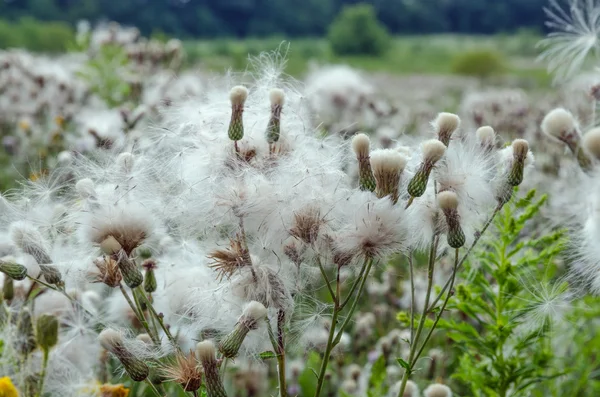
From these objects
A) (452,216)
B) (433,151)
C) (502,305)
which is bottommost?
(502,305)

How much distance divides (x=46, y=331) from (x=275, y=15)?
53.6 meters

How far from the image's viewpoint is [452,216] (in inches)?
52.2

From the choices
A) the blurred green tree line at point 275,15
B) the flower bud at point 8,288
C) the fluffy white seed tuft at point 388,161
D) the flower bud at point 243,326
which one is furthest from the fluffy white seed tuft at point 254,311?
the blurred green tree line at point 275,15

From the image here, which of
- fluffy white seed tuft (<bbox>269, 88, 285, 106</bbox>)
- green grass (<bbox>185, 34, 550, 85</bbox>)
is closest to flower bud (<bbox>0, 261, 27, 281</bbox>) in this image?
fluffy white seed tuft (<bbox>269, 88, 285, 106</bbox>)

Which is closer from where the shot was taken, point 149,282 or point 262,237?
point 262,237

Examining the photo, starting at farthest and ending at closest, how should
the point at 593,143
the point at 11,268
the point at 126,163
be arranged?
the point at 126,163 → the point at 11,268 → the point at 593,143

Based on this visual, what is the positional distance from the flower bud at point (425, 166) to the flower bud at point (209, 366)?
47 cm

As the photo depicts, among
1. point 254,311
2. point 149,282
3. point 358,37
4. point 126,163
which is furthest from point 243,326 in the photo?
point 358,37

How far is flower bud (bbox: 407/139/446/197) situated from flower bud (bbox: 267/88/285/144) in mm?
308

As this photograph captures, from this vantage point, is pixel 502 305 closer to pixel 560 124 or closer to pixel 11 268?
pixel 560 124

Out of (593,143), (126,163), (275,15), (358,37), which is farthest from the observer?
(275,15)

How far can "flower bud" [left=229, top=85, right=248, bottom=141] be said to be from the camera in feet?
4.65

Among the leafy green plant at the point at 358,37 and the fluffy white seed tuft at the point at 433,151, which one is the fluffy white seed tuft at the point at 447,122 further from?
the leafy green plant at the point at 358,37

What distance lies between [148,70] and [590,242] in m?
4.26
